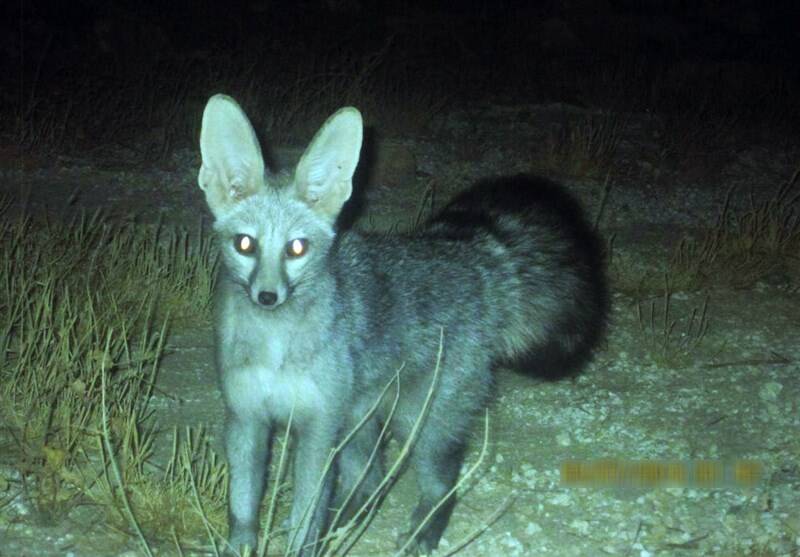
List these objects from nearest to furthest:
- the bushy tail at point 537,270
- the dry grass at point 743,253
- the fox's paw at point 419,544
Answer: the fox's paw at point 419,544, the bushy tail at point 537,270, the dry grass at point 743,253

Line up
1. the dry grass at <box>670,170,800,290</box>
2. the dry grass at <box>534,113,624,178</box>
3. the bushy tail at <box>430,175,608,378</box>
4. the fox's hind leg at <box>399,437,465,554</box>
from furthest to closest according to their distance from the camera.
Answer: the dry grass at <box>534,113,624,178</box> < the dry grass at <box>670,170,800,290</box> < the bushy tail at <box>430,175,608,378</box> < the fox's hind leg at <box>399,437,465,554</box>

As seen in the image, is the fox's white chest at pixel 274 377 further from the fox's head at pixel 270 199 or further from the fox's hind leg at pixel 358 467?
the fox's hind leg at pixel 358 467

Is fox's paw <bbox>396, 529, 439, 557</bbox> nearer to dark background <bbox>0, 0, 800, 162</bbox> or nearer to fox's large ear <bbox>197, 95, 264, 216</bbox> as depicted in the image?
fox's large ear <bbox>197, 95, 264, 216</bbox>

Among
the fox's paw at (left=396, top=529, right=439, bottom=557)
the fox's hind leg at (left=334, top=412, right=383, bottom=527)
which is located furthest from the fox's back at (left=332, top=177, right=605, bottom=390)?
the fox's paw at (left=396, top=529, right=439, bottom=557)

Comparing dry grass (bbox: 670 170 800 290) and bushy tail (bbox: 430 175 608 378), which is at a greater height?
bushy tail (bbox: 430 175 608 378)

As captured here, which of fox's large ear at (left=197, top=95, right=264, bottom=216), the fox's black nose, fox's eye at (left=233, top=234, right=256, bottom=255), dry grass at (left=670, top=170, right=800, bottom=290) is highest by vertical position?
fox's large ear at (left=197, top=95, right=264, bottom=216)

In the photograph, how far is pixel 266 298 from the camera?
3.55 m

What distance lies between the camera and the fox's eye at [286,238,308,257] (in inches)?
146

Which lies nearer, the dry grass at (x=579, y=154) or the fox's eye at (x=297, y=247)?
the fox's eye at (x=297, y=247)

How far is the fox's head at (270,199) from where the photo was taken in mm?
3629

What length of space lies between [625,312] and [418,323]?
7.76ft

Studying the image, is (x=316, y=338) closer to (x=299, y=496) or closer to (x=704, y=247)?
(x=299, y=496)

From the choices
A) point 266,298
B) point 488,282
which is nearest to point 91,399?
point 266,298

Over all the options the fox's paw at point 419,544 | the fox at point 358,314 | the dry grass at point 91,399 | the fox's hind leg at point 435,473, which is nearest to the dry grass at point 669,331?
the fox at point 358,314
